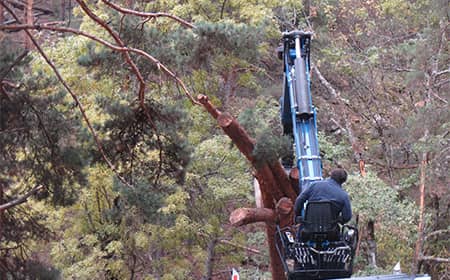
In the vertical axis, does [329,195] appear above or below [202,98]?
below

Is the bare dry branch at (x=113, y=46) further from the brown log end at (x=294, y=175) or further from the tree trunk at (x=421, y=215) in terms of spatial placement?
the tree trunk at (x=421, y=215)

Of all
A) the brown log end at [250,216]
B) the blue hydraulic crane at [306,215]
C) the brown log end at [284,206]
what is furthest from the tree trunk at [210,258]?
the brown log end at [284,206]

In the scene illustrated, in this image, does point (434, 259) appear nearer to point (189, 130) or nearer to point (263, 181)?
point (189, 130)

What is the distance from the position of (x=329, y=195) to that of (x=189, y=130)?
6.46 meters

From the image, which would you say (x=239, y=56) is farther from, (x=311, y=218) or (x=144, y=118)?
(x=311, y=218)

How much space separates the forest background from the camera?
840 centimetres

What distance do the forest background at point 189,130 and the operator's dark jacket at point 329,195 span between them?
2.95 ft

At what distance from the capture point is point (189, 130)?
41.4 ft

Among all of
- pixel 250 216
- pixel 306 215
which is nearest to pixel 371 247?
pixel 250 216

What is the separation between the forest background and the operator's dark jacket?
90 centimetres

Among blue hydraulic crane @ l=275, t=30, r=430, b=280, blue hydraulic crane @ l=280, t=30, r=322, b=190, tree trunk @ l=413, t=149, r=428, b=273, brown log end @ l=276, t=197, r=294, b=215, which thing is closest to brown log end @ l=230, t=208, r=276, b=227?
brown log end @ l=276, t=197, r=294, b=215

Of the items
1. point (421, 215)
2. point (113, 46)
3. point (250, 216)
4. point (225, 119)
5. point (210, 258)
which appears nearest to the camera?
point (225, 119)

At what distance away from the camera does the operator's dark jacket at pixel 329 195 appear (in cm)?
644

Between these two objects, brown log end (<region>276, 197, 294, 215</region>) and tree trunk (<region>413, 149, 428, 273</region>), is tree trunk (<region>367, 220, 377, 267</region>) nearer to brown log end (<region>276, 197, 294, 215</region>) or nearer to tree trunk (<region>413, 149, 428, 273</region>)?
tree trunk (<region>413, 149, 428, 273</region>)
